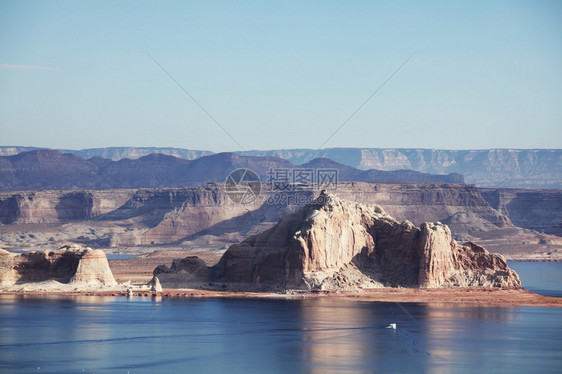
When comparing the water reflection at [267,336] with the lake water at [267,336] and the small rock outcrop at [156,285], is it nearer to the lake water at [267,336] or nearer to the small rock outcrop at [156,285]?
the lake water at [267,336]

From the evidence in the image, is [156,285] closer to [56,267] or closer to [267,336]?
[56,267]

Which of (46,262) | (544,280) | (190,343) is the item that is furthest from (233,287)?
(544,280)

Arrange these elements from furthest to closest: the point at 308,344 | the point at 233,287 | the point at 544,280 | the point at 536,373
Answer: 1. the point at 544,280
2. the point at 233,287
3. the point at 308,344
4. the point at 536,373

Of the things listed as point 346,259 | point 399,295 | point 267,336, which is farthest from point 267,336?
point 346,259

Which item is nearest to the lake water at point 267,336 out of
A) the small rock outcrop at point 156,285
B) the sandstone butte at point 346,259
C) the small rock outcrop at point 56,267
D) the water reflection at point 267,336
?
the water reflection at point 267,336

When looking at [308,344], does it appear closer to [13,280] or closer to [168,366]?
[168,366]

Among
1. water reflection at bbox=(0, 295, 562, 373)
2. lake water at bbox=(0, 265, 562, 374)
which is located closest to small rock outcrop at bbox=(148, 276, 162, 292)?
lake water at bbox=(0, 265, 562, 374)
